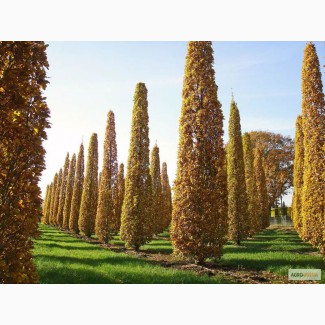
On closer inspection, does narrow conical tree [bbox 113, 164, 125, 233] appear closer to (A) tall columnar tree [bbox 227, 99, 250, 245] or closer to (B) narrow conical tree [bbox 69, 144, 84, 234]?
(B) narrow conical tree [bbox 69, 144, 84, 234]

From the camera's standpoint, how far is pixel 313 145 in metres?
13.4

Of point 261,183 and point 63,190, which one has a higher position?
point 261,183

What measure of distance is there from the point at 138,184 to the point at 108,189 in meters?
6.39

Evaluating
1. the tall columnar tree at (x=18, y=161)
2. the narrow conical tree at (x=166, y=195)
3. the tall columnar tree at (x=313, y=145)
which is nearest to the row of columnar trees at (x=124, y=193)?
the narrow conical tree at (x=166, y=195)

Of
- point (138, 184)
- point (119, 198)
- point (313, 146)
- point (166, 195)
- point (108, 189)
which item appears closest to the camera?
point (313, 146)

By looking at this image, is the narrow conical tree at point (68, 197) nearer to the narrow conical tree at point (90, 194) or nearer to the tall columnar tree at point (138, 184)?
the narrow conical tree at point (90, 194)

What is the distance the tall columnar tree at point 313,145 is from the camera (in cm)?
1271

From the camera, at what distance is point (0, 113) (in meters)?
4.88

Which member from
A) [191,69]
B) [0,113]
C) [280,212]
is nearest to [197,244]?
[191,69]

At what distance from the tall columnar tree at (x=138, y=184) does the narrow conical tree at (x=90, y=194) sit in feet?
32.8

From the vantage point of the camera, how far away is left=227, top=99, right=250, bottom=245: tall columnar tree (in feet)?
66.4

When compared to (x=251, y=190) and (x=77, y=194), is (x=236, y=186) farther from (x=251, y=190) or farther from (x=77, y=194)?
(x=77, y=194)

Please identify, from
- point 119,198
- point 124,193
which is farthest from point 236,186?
point 119,198

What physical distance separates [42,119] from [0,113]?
0.94m
